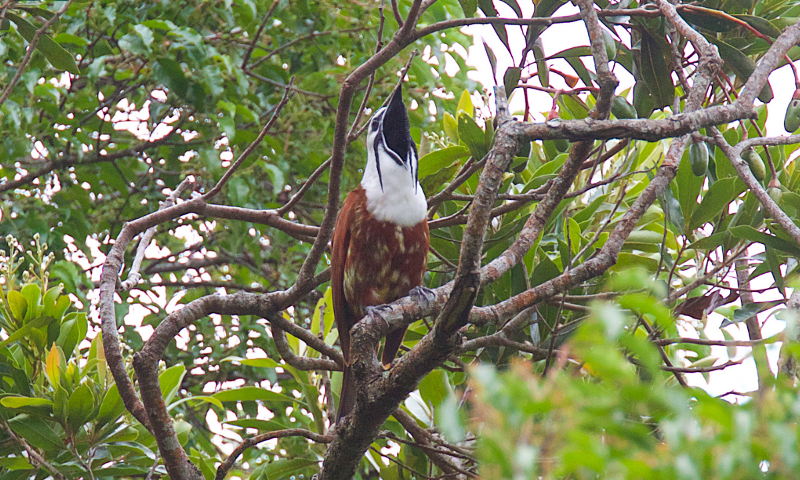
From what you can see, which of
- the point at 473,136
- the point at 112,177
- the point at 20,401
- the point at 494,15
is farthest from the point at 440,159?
the point at 112,177

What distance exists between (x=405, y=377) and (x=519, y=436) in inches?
34.5

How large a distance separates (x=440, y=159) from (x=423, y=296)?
1.75 feet

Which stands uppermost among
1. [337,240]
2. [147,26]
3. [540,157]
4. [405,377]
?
[147,26]

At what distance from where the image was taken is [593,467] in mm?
382

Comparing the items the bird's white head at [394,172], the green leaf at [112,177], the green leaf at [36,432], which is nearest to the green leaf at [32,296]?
the green leaf at [36,432]

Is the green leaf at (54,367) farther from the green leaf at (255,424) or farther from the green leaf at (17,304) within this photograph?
the green leaf at (255,424)

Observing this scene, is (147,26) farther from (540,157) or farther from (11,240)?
(540,157)

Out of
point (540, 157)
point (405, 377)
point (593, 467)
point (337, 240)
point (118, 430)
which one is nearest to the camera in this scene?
point (593, 467)

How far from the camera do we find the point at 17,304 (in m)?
1.96

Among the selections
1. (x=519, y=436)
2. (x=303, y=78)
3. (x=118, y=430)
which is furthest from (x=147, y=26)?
(x=519, y=436)

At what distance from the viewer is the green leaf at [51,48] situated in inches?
87.4

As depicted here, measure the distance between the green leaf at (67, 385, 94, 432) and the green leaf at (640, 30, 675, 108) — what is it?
1617 millimetres

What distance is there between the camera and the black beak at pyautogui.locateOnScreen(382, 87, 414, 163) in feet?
7.32

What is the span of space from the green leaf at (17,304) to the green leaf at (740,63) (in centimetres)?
202
